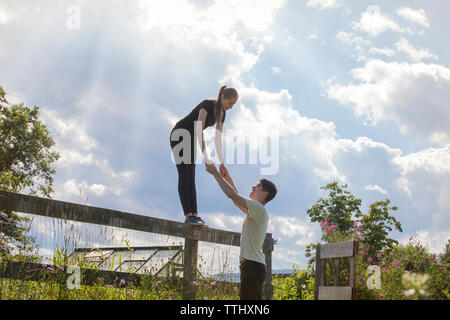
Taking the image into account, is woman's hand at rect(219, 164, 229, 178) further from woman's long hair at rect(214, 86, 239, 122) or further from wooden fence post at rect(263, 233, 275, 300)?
wooden fence post at rect(263, 233, 275, 300)

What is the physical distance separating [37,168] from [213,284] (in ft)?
74.9

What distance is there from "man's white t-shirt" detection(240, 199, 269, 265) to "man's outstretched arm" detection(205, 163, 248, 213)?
0.26 feet

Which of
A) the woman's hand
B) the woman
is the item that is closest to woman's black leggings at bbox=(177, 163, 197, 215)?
the woman

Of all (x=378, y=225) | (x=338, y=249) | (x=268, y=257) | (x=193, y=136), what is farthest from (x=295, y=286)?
(x=378, y=225)

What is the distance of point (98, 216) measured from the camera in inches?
199

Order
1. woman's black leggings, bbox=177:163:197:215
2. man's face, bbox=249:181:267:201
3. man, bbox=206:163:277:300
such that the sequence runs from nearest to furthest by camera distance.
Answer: man, bbox=206:163:277:300
man's face, bbox=249:181:267:201
woman's black leggings, bbox=177:163:197:215

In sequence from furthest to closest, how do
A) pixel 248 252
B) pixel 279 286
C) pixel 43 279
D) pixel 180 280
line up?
pixel 279 286 → pixel 180 280 → pixel 43 279 → pixel 248 252

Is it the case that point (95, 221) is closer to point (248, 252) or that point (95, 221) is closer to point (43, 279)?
point (43, 279)

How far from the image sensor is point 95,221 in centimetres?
505

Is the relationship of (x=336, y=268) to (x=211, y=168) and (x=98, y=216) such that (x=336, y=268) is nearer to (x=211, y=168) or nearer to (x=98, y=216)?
(x=211, y=168)

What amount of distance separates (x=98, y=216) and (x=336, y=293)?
296 cm

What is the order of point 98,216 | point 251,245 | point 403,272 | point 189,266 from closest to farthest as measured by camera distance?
1. point 251,245
2. point 98,216
3. point 189,266
4. point 403,272

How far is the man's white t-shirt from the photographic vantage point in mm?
4348
